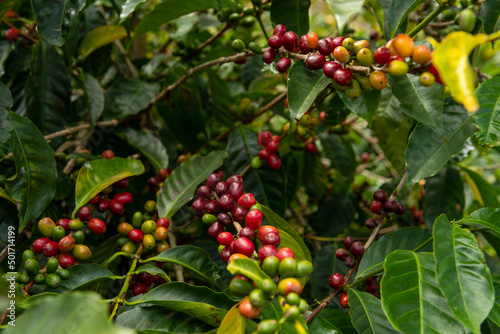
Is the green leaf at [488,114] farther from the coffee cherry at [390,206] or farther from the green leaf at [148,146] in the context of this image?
the green leaf at [148,146]

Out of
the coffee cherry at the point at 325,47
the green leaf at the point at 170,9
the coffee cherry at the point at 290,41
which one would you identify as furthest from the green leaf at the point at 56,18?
the coffee cherry at the point at 325,47

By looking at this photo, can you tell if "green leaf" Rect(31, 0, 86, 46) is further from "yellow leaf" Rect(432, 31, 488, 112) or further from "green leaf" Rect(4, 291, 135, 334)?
"yellow leaf" Rect(432, 31, 488, 112)

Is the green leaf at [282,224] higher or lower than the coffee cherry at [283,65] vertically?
lower

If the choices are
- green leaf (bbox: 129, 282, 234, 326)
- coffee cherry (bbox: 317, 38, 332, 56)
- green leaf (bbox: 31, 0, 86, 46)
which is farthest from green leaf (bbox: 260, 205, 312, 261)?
green leaf (bbox: 31, 0, 86, 46)

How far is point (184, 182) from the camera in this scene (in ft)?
4.36

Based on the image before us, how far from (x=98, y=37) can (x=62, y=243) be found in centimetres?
103

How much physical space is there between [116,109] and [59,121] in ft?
0.74

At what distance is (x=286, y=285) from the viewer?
699 millimetres

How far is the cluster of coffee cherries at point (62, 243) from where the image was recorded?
1.05 meters

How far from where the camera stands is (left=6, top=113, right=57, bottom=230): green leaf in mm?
1117

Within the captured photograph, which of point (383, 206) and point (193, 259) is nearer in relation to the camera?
point (193, 259)

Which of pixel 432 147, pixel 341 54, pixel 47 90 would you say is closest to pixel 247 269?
pixel 341 54

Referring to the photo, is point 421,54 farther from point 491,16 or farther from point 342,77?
point 491,16

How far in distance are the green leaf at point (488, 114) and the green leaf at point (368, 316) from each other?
0.49 meters
